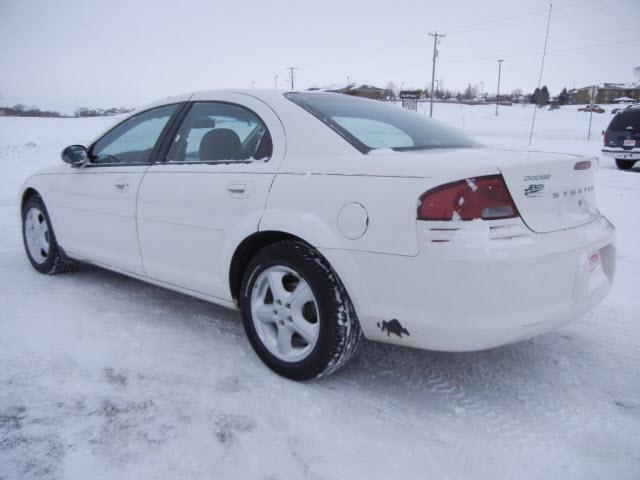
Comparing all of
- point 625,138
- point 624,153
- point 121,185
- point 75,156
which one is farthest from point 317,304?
point 625,138

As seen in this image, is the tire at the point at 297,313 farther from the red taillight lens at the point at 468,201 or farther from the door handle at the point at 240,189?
the red taillight lens at the point at 468,201

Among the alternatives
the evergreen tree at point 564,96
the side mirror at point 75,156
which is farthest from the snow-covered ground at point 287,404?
the evergreen tree at point 564,96

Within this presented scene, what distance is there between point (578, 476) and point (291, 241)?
5.06ft

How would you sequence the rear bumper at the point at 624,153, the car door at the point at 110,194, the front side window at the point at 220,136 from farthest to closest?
the rear bumper at the point at 624,153 < the car door at the point at 110,194 < the front side window at the point at 220,136

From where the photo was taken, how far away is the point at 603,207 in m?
6.86

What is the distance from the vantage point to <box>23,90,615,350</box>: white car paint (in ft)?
6.23

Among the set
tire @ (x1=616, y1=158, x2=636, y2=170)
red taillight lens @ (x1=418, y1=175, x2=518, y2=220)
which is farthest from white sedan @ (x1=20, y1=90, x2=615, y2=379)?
tire @ (x1=616, y1=158, x2=636, y2=170)

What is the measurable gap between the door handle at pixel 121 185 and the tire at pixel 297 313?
4.07 feet

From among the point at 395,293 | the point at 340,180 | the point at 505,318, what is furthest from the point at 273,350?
the point at 505,318

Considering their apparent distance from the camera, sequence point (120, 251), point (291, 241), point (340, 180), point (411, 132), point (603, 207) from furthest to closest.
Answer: point (603, 207), point (120, 251), point (411, 132), point (291, 241), point (340, 180)

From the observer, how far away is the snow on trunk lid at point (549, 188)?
6.45 feet

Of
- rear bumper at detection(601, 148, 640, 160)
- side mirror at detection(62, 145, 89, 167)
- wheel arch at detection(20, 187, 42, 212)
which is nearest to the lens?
side mirror at detection(62, 145, 89, 167)

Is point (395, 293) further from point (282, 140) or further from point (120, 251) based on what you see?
point (120, 251)

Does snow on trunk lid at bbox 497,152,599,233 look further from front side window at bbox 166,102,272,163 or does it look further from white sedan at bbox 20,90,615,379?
front side window at bbox 166,102,272,163
